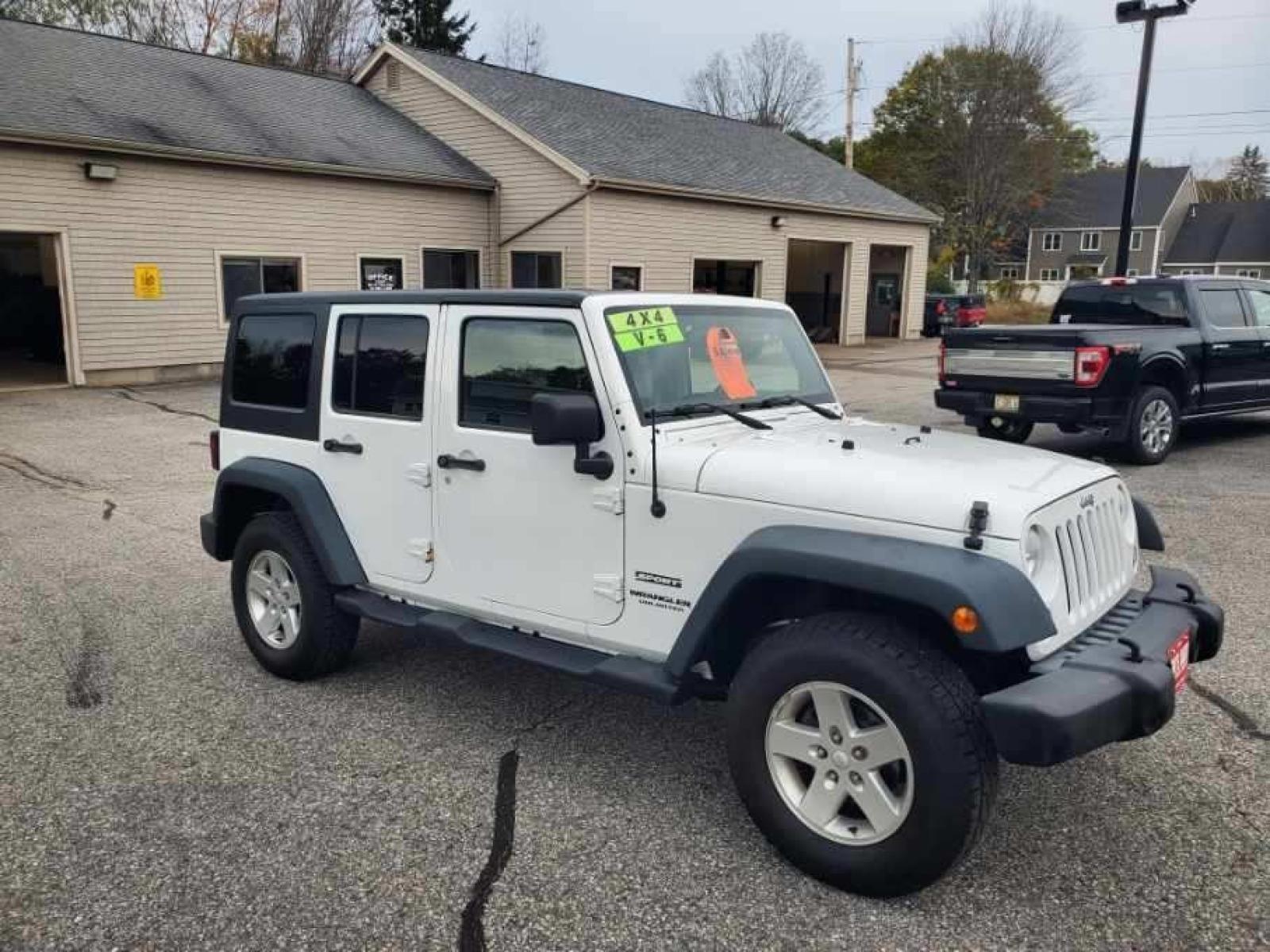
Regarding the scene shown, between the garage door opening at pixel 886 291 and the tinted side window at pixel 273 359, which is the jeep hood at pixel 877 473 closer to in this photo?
the tinted side window at pixel 273 359

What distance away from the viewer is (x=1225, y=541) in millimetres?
6918

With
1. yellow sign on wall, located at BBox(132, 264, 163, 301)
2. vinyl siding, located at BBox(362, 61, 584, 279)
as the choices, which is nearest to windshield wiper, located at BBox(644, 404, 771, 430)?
yellow sign on wall, located at BBox(132, 264, 163, 301)

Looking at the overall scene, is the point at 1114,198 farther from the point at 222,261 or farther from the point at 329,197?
the point at 222,261

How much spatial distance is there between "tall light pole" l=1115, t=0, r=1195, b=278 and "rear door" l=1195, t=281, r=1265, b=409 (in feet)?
15.1

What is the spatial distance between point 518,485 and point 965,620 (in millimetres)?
1731

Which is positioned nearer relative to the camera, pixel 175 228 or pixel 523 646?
pixel 523 646

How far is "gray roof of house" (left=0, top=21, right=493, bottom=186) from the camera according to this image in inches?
612

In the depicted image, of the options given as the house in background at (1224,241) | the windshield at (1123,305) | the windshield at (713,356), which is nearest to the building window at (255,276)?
the windshield at (1123,305)

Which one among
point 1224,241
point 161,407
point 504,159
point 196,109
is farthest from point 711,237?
point 1224,241

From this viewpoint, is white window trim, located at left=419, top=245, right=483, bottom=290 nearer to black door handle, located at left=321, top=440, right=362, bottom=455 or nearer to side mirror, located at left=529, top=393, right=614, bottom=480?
black door handle, located at left=321, top=440, right=362, bottom=455

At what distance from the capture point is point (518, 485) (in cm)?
368

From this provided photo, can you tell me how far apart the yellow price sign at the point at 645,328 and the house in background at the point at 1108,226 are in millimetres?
57747

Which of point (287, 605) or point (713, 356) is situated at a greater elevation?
point (713, 356)

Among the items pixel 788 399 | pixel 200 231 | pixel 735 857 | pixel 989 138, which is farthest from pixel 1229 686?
pixel 989 138
